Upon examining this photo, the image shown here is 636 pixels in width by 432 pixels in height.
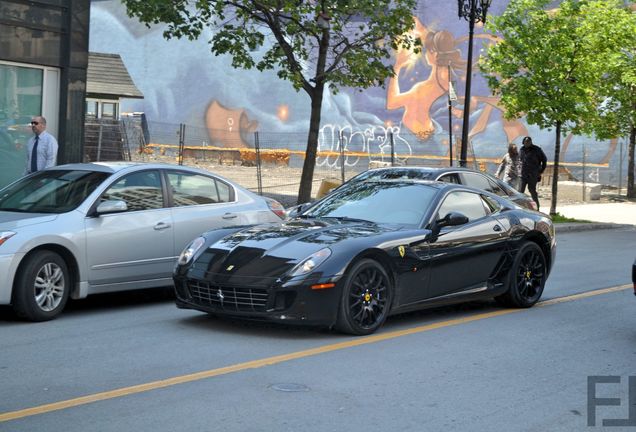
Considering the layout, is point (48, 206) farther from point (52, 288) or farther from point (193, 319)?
point (193, 319)

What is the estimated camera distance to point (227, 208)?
11.1 metres

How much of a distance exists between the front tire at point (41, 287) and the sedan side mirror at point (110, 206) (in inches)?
24.7

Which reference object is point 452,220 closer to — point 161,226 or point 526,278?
point 526,278

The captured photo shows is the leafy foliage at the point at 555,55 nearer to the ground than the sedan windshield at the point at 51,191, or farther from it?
farther from it

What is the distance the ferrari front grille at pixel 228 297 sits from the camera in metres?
8.14

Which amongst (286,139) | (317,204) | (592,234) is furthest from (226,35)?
(286,139)

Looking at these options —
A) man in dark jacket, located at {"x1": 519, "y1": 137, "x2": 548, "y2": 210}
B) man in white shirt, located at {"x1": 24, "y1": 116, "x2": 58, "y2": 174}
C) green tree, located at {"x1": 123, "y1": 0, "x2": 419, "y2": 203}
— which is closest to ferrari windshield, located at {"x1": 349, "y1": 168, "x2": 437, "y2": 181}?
man in white shirt, located at {"x1": 24, "y1": 116, "x2": 58, "y2": 174}

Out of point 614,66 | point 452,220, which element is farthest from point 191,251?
point 614,66

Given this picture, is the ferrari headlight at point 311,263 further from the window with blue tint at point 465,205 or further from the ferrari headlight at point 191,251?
the window with blue tint at point 465,205

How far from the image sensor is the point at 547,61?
23.7 m

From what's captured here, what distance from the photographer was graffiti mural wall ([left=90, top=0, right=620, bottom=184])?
43594mm

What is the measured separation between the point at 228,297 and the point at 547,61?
677 inches

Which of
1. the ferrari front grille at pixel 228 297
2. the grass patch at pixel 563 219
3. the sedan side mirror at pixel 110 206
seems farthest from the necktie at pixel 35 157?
the grass patch at pixel 563 219

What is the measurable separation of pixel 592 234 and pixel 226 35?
29.4ft
